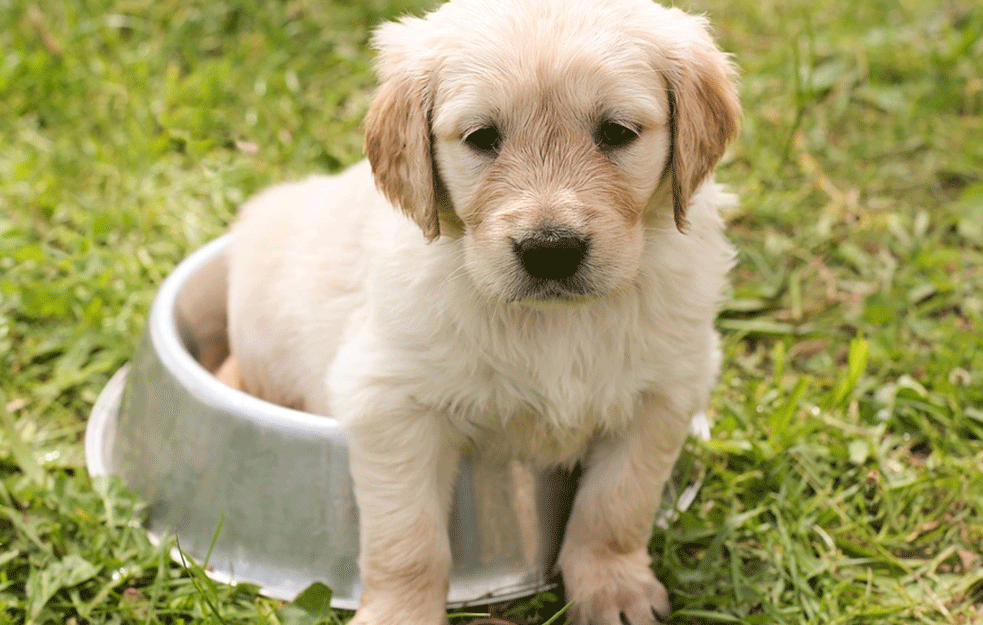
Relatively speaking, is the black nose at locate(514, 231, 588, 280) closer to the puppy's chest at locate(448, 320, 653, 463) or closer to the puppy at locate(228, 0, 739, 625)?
the puppy at locate(228, 0, 739, 625)

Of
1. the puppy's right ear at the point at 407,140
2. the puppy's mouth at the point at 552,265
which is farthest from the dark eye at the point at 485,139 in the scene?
the puppy's mouth at the point at 552,265

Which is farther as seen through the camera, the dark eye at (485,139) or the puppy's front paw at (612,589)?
the puppy's front paw at (612,589)

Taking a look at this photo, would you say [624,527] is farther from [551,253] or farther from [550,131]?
[550,131]

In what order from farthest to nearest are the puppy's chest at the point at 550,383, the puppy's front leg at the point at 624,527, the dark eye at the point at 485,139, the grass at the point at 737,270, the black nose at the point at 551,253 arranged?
1. the grass at the point at 737,270
2. the puppy's front leg at the point at 624,527
3. the puppy's chest at the point at 550,383
4. the dark eye at the point at 485,139
5. the black nose at the point at 551,253

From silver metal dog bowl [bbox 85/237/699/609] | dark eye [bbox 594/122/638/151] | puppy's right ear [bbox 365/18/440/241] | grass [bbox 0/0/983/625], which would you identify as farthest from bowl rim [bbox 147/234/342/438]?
dark eye [bbox 594/122/638/151]

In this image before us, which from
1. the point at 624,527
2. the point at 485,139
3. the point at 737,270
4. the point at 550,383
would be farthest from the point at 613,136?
the point at 737,270

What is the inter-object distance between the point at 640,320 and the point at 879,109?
2846mm

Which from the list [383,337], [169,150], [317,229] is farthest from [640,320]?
[169,150]

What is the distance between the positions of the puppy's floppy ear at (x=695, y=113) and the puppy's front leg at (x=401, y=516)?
2.62ft

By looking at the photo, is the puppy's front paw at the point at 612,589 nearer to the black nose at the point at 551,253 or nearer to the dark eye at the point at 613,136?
the black nose at the point at 551,253

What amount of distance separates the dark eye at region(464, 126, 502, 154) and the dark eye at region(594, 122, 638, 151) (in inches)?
8.0

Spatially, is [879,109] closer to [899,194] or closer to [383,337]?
[899,194]

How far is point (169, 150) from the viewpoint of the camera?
4.59 m

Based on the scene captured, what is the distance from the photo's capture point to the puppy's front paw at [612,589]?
2.75 meters
